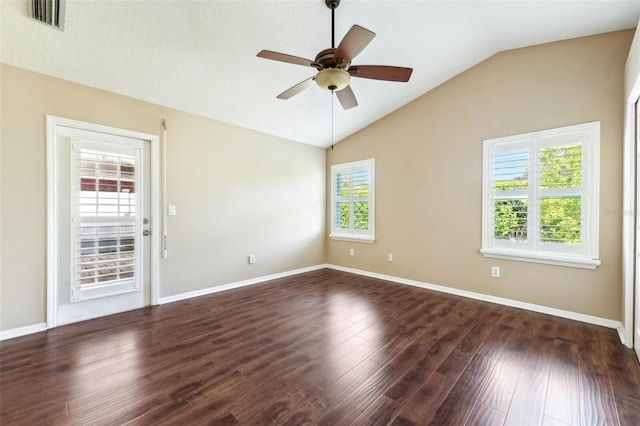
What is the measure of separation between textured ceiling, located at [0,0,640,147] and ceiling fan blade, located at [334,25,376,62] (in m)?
0.86

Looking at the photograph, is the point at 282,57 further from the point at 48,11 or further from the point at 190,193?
the point at 190,193

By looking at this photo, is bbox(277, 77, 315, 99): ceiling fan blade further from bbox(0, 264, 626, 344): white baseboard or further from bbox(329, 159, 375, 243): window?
bbox(0, 264, 626, 344): white baseboard

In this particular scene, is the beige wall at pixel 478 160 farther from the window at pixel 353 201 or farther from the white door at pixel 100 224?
the white door at pixel 100 224

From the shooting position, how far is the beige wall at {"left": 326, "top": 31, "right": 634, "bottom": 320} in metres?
2.89

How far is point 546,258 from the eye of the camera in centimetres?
320

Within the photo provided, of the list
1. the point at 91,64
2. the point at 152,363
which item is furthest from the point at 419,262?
the point at 91,64

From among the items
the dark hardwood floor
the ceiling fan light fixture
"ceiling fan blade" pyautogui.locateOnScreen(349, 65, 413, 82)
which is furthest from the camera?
"ceiling fan blade" pyautogui.locateOnScreen(349, 65, 413, 82)

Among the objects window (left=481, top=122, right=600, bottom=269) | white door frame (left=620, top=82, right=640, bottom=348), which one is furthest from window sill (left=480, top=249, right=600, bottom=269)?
white door frame (left=620, top=82, right=640, bottom=348)

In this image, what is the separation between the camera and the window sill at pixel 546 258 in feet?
9.72

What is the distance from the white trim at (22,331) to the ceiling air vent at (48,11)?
112 inches

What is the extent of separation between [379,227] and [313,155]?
2.00 metres

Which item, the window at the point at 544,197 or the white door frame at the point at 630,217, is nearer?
the white door frame at the point at 630,217

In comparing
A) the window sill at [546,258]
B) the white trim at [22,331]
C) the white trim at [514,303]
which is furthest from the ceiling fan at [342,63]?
the white trim at [22,331]

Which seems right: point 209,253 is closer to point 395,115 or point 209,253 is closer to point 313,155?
point 313,155
